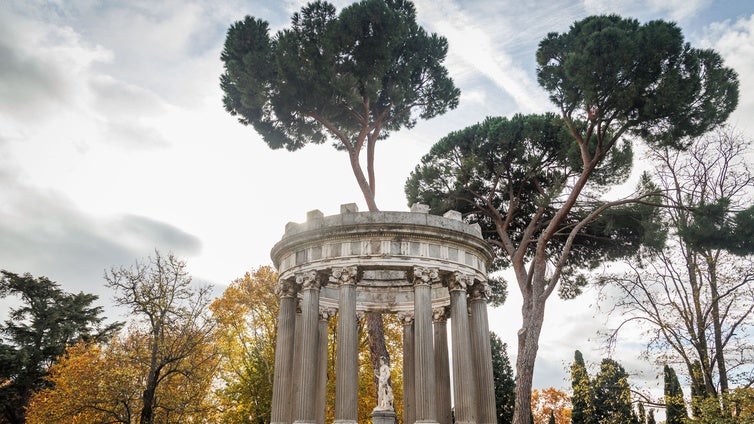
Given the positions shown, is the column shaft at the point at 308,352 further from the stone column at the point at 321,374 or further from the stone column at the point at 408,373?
the stone column at the point at 408,373

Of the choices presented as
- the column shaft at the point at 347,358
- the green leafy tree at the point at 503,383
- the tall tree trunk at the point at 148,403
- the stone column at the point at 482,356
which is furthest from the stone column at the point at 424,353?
the green leafy tree at the point at 503,383

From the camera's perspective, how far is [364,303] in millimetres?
21688

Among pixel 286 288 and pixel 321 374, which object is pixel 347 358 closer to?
pixel 286 288

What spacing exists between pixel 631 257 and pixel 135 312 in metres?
24.2

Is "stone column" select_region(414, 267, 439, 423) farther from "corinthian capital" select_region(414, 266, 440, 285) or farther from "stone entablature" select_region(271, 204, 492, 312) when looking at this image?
"stone entablature" select_region(271, 204, 492, 312)

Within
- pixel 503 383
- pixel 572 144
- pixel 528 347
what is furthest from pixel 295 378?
pixel 503 383

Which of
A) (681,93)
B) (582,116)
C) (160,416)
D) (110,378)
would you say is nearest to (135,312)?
(110,378)

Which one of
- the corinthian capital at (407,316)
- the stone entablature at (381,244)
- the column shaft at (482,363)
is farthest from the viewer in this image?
the corinthian capital at (407,316)

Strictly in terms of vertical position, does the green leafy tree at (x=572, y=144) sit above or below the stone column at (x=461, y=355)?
above

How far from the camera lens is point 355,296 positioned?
16094 millimetres

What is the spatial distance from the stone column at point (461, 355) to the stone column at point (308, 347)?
4.24m

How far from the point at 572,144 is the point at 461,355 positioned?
577 inches

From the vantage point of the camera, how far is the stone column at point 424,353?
48.9 ft

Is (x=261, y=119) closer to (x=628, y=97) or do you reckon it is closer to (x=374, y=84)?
(x=374, y=84)
